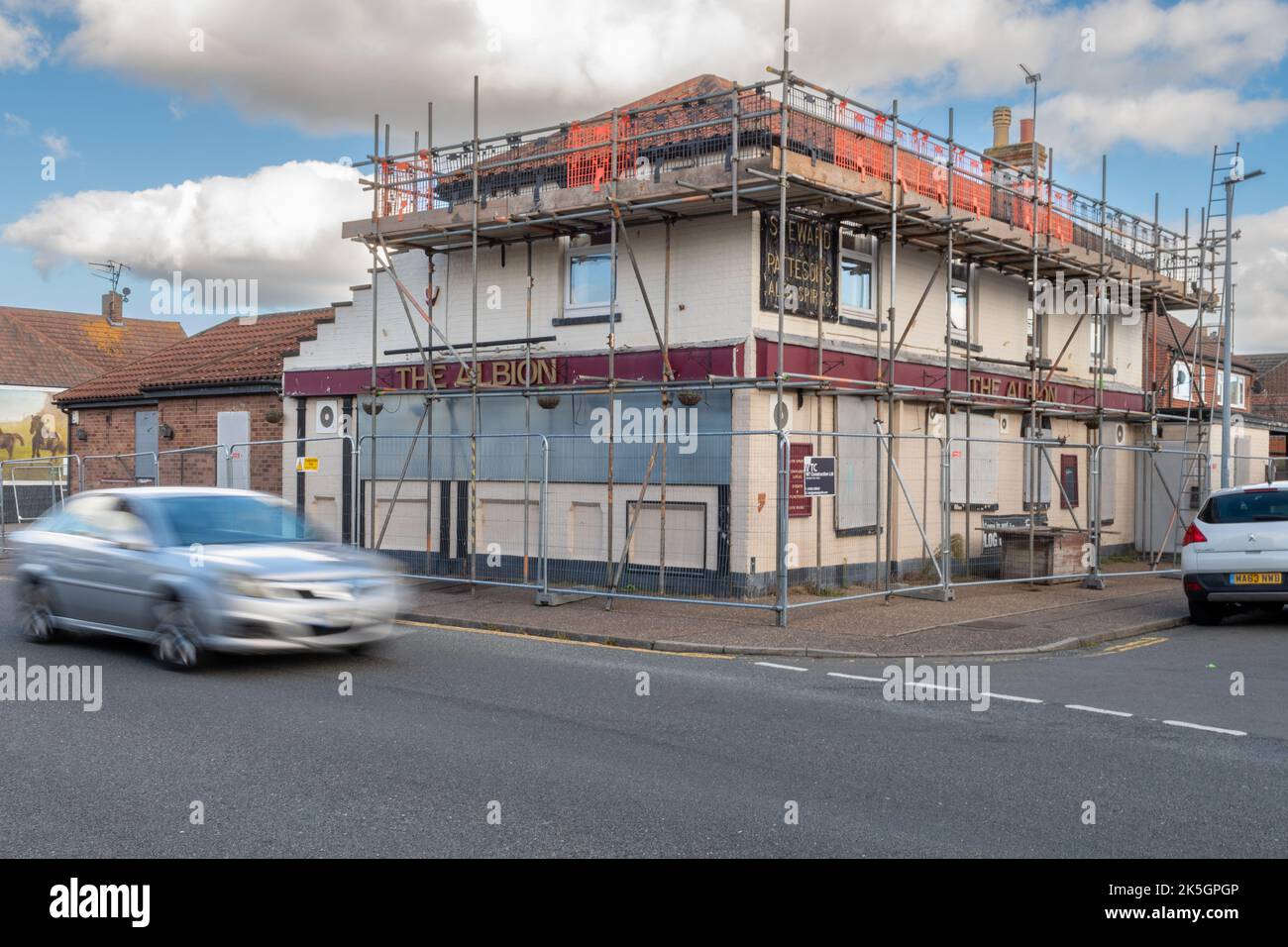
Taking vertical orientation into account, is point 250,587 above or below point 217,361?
below

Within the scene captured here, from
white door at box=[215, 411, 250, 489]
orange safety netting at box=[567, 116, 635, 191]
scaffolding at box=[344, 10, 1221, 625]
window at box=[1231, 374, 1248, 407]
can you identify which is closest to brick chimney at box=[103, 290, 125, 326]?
white door at box=[215, 411, 250, 489]

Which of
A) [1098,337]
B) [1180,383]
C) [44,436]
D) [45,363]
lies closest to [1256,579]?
[1098,337]

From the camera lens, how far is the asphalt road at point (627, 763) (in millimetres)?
5500

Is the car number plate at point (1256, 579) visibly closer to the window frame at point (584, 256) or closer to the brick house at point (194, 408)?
the window frame at point (584, 256)

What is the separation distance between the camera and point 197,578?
946 centimetres

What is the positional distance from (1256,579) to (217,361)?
62.7 feet

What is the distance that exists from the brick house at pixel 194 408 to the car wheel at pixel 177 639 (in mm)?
9928

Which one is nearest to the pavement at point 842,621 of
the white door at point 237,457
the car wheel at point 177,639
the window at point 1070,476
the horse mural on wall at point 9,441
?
the car wheel at point 177,639

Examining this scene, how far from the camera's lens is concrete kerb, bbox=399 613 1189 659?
1131 centimetres

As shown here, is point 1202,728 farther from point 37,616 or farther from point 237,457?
point 237,457

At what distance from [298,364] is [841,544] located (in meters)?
9.83

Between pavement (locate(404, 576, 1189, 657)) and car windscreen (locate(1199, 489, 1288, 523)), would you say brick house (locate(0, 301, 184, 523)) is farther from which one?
car windscreen (locate(1199, 489, 1288, 523))

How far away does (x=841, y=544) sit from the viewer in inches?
645

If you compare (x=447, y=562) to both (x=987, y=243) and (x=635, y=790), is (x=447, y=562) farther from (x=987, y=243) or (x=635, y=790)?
(x=635, y=790)
